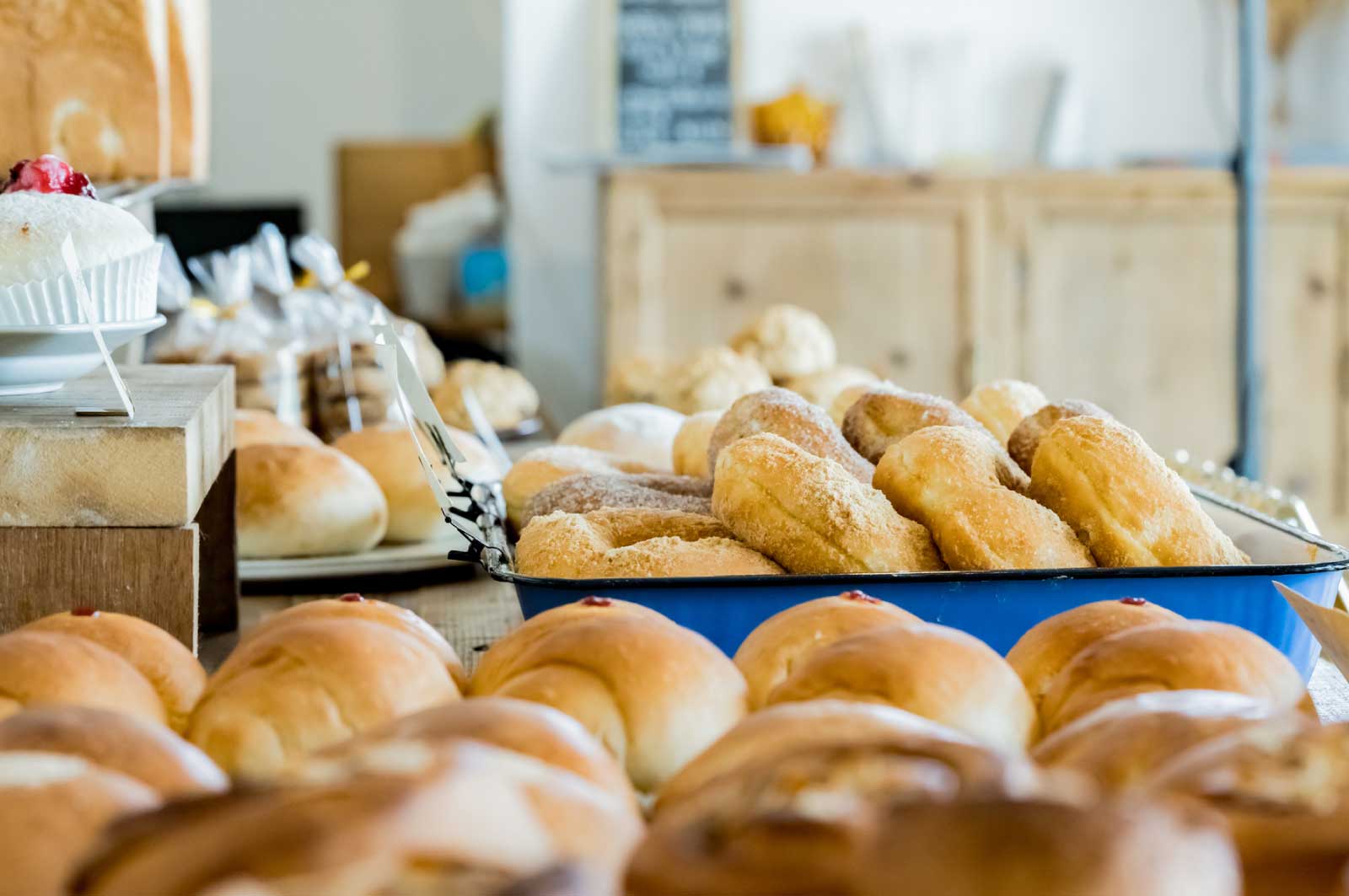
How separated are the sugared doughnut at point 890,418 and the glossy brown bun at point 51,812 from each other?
2.71 ft

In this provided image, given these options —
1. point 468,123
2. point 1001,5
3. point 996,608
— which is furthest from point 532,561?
point 468,123

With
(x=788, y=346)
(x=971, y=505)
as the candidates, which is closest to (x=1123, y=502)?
(x=971, y=505)

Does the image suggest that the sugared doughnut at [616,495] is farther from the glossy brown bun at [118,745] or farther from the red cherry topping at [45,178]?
the glossy brown bun at [118,745]

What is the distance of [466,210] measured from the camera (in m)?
5.52

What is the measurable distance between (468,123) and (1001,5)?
417 cm

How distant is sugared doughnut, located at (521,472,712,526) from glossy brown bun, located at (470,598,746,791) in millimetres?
479

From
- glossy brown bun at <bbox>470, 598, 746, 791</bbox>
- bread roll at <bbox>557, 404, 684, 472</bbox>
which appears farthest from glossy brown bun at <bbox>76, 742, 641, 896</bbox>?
bread roll at <bbox>557, 404, 684, 472</bbox>

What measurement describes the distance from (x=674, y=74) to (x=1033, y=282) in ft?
3.85

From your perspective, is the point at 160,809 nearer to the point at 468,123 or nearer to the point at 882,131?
the point at 882,131

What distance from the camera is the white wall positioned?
774cm

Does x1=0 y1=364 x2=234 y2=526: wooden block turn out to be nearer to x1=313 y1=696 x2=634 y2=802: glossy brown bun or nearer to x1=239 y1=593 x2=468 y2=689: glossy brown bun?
x1=239 y1=593 x2=468 y2=689: glossy brown bun

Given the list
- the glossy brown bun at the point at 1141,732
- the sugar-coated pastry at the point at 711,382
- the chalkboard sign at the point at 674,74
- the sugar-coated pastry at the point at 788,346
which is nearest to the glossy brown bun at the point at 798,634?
the glossy brown bun at the point at 1141,732

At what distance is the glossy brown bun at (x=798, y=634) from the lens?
2.34 ft

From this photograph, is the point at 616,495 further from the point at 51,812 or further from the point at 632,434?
the point at 51,812
